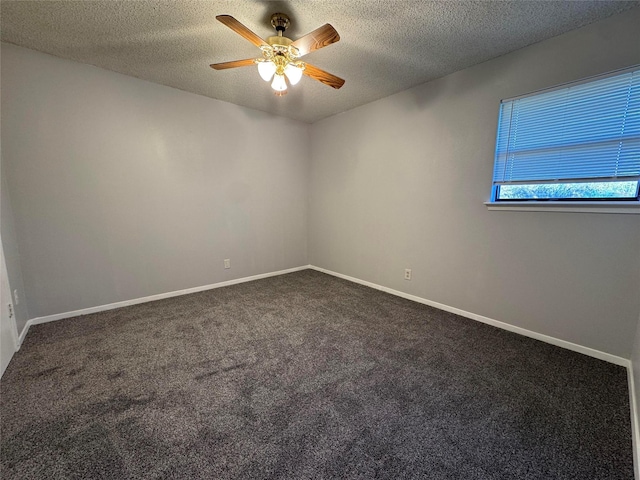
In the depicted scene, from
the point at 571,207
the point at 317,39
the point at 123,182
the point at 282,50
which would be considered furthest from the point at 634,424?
the point at 123,182

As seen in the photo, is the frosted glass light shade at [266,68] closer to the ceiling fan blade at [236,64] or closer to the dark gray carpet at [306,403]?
the ceiling fan blade at [236,64]

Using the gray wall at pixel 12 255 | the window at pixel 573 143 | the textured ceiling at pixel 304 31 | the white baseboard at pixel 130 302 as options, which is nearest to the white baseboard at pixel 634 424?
the window at pixel 573 143

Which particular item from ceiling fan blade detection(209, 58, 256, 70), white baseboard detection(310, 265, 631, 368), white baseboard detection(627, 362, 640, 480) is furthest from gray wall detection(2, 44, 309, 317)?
white baseboard detection(627, 362, 640, 480)

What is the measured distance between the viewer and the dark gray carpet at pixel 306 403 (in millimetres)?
1127

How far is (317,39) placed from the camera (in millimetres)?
1552

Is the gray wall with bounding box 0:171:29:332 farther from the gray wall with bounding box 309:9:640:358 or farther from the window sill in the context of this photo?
the window sill

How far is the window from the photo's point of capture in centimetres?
174

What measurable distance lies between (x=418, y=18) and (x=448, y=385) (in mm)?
2472

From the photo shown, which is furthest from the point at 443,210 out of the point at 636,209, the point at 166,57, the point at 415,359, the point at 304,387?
the point at 166,57

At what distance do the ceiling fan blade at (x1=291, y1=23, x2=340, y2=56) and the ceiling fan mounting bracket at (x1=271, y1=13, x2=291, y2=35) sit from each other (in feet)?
0.89

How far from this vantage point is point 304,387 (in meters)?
1.60

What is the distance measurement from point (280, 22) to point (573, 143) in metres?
2.35

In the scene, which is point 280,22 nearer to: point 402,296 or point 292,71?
point 292,71

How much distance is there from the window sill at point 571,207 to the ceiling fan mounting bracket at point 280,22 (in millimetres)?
2227
